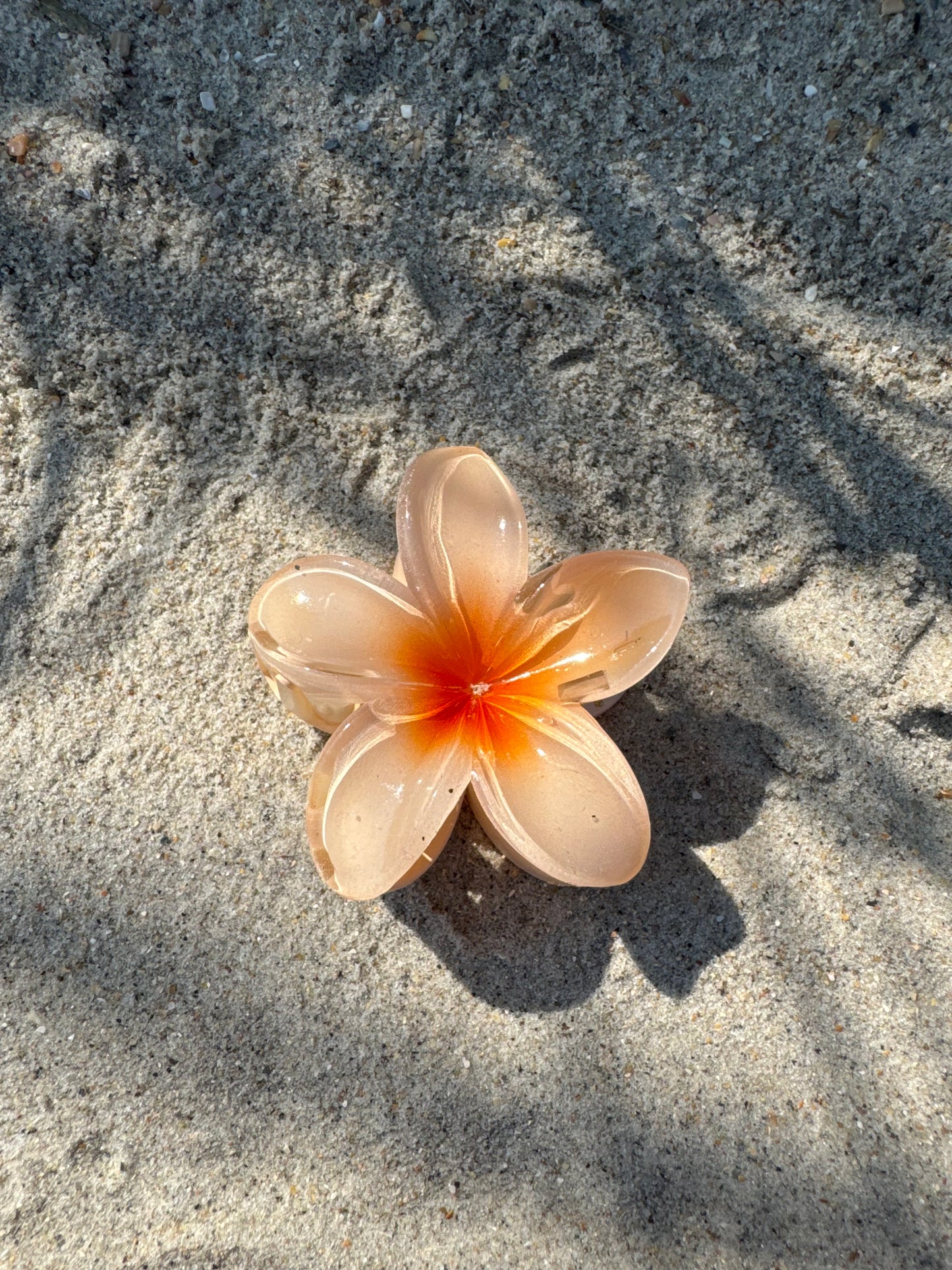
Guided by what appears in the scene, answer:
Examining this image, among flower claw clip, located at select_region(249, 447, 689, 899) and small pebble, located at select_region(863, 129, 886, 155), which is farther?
small pebble, located at select_region(863, 129, 886, 155)

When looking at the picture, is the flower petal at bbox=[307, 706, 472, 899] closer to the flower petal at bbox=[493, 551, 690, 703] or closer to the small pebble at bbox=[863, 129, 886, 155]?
the flower petal at bbox=[493, 551, 690, 703]

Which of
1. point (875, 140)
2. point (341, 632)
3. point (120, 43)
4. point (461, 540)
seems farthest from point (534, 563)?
point (120, 43)

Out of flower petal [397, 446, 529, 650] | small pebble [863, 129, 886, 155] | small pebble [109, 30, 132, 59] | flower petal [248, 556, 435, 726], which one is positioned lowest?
flower petal [248, 556, 435, 726]

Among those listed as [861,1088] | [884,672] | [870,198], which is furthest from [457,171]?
[861,1088]

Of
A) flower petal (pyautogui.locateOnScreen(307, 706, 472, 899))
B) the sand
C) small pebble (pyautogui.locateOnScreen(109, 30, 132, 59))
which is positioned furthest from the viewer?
small pebble (pyautogui.locateOnScreen(109, 30, 132, 59))

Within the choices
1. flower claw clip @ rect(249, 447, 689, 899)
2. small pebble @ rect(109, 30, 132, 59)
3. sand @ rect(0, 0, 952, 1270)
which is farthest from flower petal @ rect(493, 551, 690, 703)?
small pebble @ rect(109, 30, 132, 59)

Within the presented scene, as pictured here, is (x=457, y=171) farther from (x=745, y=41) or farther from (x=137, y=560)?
(x=137, y=560)

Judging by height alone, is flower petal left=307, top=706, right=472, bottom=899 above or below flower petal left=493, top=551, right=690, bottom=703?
below
